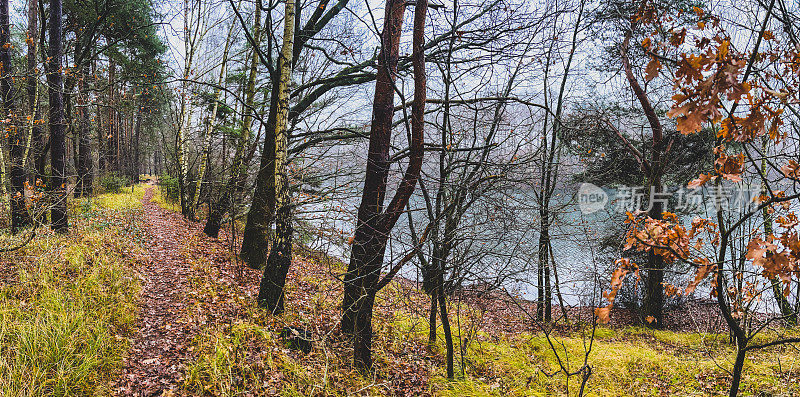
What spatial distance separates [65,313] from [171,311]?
107cm

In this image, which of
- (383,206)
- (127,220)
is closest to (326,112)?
(383,206)

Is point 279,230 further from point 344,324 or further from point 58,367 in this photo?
point 58,367

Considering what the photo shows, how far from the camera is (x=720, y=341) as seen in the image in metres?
7.26

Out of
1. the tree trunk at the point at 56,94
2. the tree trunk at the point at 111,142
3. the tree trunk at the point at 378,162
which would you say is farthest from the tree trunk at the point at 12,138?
the tree trunk at the point at 111,142

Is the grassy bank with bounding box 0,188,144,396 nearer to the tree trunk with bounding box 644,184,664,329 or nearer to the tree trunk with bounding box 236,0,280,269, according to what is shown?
the tree trunk with bounding box 236,0,280,269

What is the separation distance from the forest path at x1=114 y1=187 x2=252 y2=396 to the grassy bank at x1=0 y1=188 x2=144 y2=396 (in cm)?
18

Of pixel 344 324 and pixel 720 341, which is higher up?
pixel 344 324

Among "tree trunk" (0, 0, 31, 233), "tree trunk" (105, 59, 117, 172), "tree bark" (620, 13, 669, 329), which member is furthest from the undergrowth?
"tree trunk" (105, 59, 117, 172)

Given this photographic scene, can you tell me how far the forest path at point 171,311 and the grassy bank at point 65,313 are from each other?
184mm

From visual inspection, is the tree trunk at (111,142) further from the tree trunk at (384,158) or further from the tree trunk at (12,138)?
the tree trunk at (384,158)

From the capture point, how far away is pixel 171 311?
4.73m

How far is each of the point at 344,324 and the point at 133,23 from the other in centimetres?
1234

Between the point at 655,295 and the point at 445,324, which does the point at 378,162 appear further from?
the point at 655,295

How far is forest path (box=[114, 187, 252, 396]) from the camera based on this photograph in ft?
11.3
